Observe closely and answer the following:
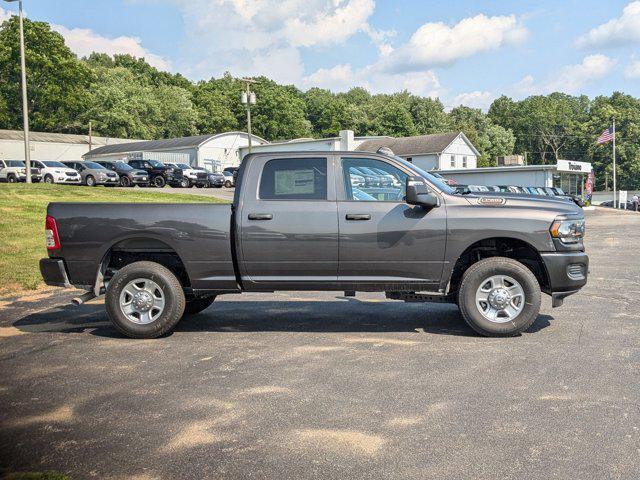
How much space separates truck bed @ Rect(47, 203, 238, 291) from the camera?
696 cm

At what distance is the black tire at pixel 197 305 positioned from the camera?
8.38m

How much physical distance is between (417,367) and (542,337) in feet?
6.28

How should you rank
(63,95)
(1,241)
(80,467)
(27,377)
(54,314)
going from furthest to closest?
(63,95) → (1,241) → (54,314) → (27,377) → (80,467)

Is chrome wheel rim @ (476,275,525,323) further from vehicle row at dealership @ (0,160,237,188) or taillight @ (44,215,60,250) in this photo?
vehicle row at dealership @ (0,160,237,188)

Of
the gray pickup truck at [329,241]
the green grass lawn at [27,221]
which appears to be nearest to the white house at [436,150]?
the green grass lawn at [27,221]

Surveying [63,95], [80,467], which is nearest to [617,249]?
[80,467]

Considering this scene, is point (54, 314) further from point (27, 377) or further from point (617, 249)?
point (617, 249)

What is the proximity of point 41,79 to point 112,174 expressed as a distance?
46454 millimetres

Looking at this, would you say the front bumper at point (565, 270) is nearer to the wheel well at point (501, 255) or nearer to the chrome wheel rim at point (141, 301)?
the wheel well at point (501, 255)

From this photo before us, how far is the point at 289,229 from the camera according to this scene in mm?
6871

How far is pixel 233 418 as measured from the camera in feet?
14.6

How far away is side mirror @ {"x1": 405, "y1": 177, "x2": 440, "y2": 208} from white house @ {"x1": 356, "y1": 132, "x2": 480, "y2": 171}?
170ft

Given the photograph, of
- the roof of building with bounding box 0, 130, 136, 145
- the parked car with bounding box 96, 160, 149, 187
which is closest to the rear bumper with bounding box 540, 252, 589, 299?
the parked car with bounding box 96, 160, 149, 187

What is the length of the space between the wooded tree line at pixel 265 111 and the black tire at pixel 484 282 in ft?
242
